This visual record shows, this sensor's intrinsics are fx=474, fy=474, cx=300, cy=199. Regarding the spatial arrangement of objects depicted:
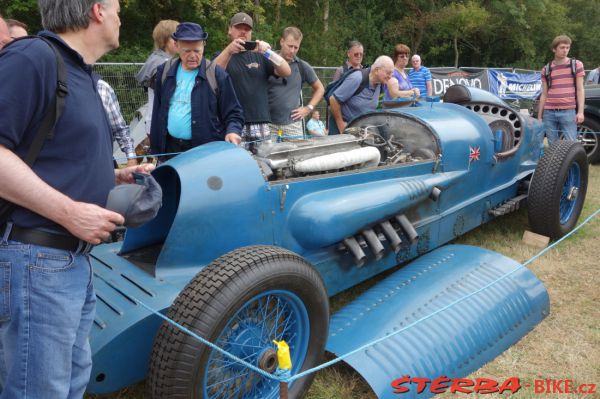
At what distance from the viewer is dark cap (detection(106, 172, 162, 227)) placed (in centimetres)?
151

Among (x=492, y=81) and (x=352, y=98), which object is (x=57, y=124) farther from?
(x=492, y=81)

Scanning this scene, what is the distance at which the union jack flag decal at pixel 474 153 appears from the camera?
4101 mm

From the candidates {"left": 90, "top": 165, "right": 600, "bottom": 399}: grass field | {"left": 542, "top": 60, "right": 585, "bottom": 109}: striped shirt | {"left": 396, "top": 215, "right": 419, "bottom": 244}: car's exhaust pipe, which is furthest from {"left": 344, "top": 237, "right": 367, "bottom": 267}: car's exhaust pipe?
{"left": 542, "top": 60, "right": 585, "bottom": 109}: striped shirt

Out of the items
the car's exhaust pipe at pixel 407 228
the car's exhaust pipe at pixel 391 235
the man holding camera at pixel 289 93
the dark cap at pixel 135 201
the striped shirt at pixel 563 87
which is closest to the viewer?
the dark cap at pixel 135 201

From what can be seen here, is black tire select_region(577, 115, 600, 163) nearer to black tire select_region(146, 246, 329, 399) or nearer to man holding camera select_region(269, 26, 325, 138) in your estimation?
man holding camera select_region(269, 26, 325, 138)

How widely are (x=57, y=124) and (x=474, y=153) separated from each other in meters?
3.55

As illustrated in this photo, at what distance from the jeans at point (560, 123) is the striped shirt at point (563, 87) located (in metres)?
0.09

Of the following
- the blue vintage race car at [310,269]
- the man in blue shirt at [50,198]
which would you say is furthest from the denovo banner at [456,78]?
the man in blue shirt at [50,198]

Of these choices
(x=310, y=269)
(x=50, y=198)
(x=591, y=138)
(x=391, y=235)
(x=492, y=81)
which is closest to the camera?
(x=50, y=198)

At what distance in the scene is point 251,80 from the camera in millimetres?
4105

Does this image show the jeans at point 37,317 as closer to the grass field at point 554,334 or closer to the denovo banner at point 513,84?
the grass field at point 554,334

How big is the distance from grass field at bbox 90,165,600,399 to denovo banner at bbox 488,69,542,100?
33.5 feet

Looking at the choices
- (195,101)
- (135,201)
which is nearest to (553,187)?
(195,101)

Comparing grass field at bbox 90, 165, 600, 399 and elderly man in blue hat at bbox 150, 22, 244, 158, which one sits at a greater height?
elderly man in blue hat at bbox 150, 22, 244, 158
